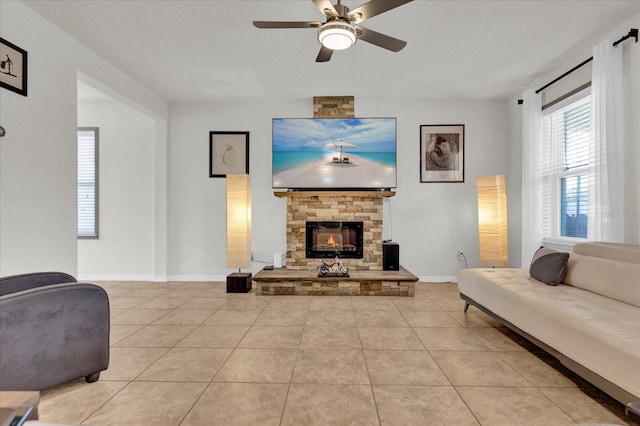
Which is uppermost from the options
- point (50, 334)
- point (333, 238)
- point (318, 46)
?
point (318, 46)

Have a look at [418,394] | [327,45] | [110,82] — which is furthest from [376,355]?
[110,82]

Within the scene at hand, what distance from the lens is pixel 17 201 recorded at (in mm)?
2619

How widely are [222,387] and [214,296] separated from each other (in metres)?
2.32

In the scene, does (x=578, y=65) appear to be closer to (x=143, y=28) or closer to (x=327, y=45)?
(x=327, y=45)

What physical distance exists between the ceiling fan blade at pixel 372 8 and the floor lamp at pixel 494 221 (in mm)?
2995

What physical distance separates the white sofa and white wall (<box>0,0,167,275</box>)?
13.1 ft

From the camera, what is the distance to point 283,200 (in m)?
4.96

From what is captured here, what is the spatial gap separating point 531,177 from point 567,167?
399mm

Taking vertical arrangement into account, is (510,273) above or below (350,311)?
above

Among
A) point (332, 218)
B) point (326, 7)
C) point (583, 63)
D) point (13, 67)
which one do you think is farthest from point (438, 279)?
point (13, 67)

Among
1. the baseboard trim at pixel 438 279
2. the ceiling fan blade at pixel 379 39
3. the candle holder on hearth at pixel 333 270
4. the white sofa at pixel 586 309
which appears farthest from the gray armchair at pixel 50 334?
the baseboard trim at pixel 438 279

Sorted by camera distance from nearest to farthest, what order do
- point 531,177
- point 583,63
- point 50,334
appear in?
point 50,334
point 583,63
point 531,177

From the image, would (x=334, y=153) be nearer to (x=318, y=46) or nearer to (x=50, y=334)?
(x=318, y=46)

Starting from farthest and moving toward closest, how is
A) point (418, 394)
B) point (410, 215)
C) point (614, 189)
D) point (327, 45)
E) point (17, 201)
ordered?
point (410, 215) < point (614, 189) < point (17, 201) < point (327, 45) < point (418, 394)
